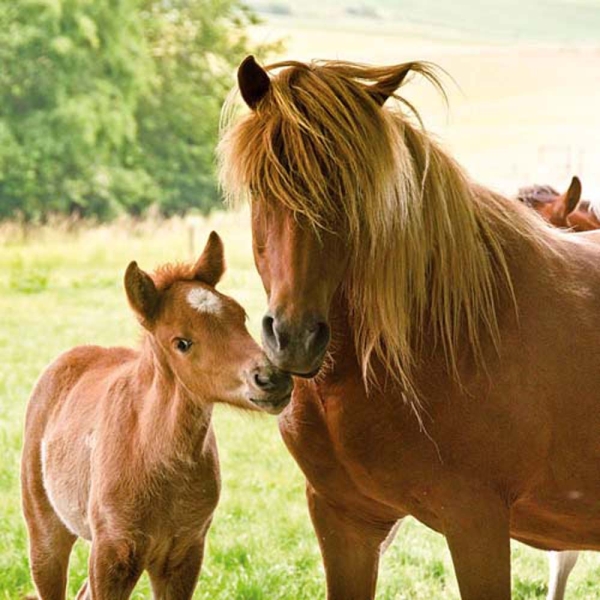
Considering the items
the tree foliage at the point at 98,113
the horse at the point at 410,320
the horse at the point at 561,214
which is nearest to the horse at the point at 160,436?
the horse at the point at 410,320

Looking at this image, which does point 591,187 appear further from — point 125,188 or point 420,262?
point 420,262

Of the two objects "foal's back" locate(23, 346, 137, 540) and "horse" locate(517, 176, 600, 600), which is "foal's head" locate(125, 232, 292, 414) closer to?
"foal's back" locate(23, 346, 137, 540)

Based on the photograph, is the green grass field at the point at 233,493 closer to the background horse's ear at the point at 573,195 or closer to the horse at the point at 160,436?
the horse at the point at 160,436

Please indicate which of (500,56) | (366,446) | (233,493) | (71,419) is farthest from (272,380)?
(500,56)

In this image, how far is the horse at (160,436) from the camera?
289cm

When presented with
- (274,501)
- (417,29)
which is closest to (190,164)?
(417,29)

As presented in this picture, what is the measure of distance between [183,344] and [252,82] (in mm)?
785

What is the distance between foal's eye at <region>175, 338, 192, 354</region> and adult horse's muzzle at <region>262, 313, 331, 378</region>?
2.12 feet

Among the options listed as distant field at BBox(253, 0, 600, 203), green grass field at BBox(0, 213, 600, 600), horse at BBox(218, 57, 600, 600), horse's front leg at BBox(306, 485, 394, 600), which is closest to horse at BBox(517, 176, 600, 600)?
green grass field at BBox(0, 213, 600, 600)

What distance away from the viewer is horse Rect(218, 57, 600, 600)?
2381 millimetres

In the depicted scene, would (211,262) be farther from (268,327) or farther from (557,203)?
(557,203)

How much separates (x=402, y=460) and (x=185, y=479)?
740mm

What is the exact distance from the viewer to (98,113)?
587 inches

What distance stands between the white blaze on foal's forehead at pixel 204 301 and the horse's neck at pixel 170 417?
23cm
